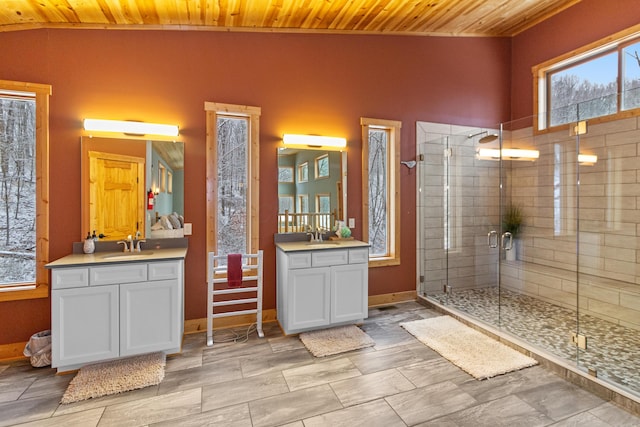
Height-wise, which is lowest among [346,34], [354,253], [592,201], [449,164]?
[354,253]

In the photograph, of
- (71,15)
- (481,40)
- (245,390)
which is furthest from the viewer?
(481,40)

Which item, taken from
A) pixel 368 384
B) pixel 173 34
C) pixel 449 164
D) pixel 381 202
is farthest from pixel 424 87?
pixel 368 384

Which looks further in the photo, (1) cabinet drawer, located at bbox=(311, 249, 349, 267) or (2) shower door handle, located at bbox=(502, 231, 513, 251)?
(2) shower door handle, located at bbox=(502, 231, 513, 251)

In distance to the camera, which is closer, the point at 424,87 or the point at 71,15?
the point at 71,15

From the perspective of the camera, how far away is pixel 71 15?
2656mm

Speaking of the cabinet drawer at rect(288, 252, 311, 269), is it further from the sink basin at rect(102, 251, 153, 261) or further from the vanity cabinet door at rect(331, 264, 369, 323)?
the sink basin at rect(102, 251, 153, 261)

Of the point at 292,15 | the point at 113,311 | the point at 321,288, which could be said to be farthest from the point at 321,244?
the point at 292,15

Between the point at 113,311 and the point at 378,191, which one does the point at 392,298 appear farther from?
the point at 113,311

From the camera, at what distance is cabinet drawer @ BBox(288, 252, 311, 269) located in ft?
9.82

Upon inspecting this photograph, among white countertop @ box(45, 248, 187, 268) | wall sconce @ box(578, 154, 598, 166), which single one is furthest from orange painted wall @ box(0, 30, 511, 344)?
wall sconce @ box(578, 154, 598, 166)

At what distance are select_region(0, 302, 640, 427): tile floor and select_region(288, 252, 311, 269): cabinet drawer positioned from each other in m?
0.77

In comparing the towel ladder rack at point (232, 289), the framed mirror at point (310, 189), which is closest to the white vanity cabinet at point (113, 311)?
the towel ladder rack at point (232, 289)

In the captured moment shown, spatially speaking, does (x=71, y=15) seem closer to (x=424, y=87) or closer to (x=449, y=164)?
(x=424, y=87)

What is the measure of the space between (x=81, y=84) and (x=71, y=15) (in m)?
0.55
